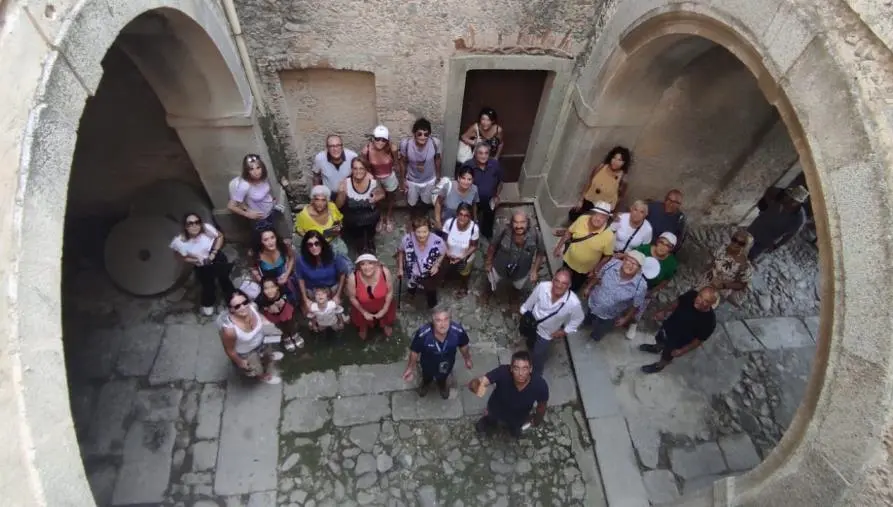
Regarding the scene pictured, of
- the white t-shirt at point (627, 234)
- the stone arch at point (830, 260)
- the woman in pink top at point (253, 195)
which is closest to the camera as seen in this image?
the stone arch at point (830, 260)

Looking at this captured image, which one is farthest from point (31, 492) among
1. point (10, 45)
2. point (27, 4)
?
point (27, 4)

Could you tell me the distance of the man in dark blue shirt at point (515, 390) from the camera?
175 inches

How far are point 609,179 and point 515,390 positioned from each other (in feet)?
9.23

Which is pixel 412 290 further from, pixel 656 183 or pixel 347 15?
pixel 656 183

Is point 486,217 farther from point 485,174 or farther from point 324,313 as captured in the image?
point 324,313

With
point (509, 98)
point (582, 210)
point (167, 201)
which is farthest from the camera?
point (509, 98)

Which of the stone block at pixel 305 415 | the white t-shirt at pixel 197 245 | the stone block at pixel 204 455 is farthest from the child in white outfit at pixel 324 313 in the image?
the stone block at pixel 204 455

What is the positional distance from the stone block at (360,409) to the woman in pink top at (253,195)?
6.96ft

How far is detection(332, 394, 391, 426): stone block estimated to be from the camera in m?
5.72

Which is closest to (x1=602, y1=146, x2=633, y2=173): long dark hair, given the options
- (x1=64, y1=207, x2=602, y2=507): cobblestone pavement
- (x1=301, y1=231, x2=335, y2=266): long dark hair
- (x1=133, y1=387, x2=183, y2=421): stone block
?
(x1=64, y1=207, x2=602, y2=507): cobblestone pavement

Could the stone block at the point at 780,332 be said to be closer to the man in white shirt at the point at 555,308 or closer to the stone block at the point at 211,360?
the man in white shirt at the point at 555,308

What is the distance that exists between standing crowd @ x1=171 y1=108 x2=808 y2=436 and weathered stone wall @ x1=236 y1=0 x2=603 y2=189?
1.89 feet

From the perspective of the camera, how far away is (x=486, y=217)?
6.92 meters

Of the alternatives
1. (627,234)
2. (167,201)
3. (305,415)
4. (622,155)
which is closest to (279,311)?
(305,415)
